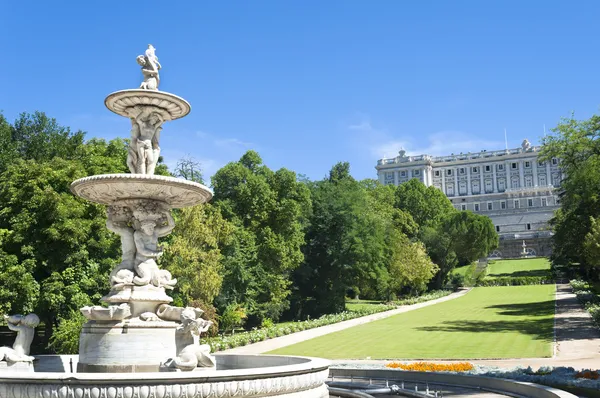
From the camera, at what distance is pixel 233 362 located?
458 inches

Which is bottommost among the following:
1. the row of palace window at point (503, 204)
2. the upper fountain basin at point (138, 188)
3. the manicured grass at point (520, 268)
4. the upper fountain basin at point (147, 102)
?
the manicured grass at point (520, 268)

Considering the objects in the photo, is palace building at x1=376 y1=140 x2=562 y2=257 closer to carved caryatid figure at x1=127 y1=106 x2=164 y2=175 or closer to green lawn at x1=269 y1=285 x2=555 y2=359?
green lawn at x1=269 y1=285 x2=555 y2=359

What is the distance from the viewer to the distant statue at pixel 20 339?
9328mm

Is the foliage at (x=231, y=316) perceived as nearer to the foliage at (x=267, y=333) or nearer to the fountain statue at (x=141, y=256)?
the foliage at (x=267, y=333)

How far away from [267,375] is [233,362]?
4569 millimetres

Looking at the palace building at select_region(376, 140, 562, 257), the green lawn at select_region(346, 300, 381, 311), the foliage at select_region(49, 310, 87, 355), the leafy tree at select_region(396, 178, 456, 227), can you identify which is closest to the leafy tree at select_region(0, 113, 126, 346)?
the foliage at select_region(49, 310, 87, 355)

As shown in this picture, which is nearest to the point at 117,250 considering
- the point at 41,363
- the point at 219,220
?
the point at 219,220

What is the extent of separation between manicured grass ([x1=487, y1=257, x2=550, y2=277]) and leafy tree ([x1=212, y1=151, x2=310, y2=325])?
41.2 meters

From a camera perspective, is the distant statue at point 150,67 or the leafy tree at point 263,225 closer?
the distant statue at point 150,67

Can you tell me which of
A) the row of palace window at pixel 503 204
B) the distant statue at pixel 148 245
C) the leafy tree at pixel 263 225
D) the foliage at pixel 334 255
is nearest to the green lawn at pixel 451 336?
the foliage at pixel 334 255

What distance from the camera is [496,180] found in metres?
125

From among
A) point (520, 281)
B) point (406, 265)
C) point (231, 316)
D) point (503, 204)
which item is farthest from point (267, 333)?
point (503, 204)

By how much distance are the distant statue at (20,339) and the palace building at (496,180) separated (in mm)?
103954

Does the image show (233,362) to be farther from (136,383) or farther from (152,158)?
(136,383)
